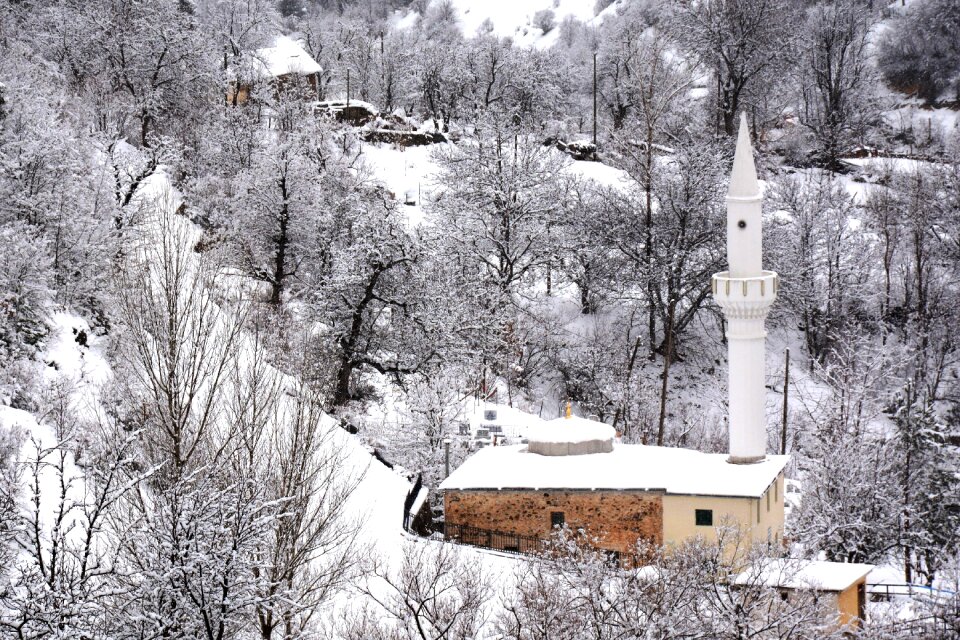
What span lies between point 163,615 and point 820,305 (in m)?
40.1

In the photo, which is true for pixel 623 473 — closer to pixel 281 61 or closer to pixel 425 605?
pixel 425 605

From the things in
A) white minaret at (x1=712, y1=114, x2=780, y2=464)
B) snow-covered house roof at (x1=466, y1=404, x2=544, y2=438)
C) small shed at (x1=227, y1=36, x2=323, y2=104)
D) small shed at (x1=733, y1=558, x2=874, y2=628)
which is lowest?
small shed at (x1=733, y1=558, x2=874, y2=628)

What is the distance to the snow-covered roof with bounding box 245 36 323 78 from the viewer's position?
62.7m

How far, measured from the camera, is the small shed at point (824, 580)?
23.5 meters

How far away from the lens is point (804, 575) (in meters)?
24.7

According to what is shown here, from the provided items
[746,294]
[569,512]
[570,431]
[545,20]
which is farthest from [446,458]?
[545,20]

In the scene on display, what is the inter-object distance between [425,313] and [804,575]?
1820 centimetres

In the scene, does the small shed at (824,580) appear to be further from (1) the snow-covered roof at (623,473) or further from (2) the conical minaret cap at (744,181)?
(2) the conical minaret cap at (744,181)

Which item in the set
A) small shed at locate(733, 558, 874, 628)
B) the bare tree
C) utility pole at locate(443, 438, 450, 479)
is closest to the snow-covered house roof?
utility pole at locate(443, 438, 450, 479)

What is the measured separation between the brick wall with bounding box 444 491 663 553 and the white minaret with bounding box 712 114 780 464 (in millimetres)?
3574

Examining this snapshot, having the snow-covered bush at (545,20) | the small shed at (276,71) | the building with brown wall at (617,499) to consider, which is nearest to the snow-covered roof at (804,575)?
the building with brown wall at (617,499)

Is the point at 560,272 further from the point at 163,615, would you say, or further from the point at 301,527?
the point at 163,615

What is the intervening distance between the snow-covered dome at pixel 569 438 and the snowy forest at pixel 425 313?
312 centimetres

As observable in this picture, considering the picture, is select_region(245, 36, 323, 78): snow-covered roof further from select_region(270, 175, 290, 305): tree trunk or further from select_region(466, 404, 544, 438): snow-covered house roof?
select_region(466, 404, 544, 438): snow-covered house roof
